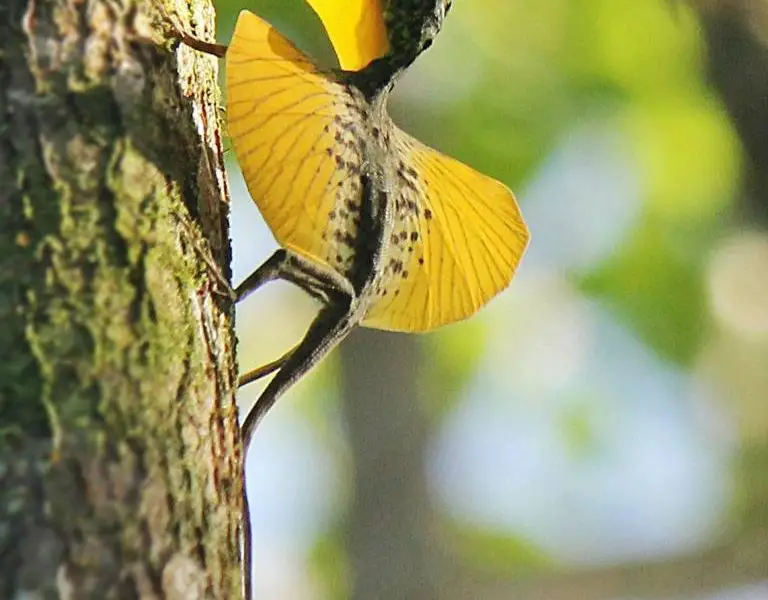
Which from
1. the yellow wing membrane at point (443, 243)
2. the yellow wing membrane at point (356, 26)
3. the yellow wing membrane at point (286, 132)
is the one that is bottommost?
the yellow wing membrane at point (443, 243)

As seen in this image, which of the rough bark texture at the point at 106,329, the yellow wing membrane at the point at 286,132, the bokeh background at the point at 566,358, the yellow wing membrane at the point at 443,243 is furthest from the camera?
the bokeh background at the point at 566,358

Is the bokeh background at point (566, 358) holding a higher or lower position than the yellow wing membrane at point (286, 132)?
lower

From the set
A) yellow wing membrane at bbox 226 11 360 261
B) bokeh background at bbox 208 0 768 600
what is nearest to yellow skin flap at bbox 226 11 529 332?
yellow wing membrane at bbox 226 11 360 261

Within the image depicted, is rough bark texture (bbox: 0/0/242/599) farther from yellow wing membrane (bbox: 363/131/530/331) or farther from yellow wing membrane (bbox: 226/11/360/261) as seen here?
yellow wing membrane (bbox: 363/131/530/331)

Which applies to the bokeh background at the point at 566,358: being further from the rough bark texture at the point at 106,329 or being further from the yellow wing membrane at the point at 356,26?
the rough bark texture at the point at 106,329

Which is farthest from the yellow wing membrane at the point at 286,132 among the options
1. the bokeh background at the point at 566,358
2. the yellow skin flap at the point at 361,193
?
the bokeh background at the point at 566,358

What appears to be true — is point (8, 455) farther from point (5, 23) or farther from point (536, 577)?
point (536, 577)

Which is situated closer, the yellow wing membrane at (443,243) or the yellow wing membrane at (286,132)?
the yellow wing membrane at (286,132)

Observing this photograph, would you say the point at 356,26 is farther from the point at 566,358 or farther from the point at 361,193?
the point at 566,358
